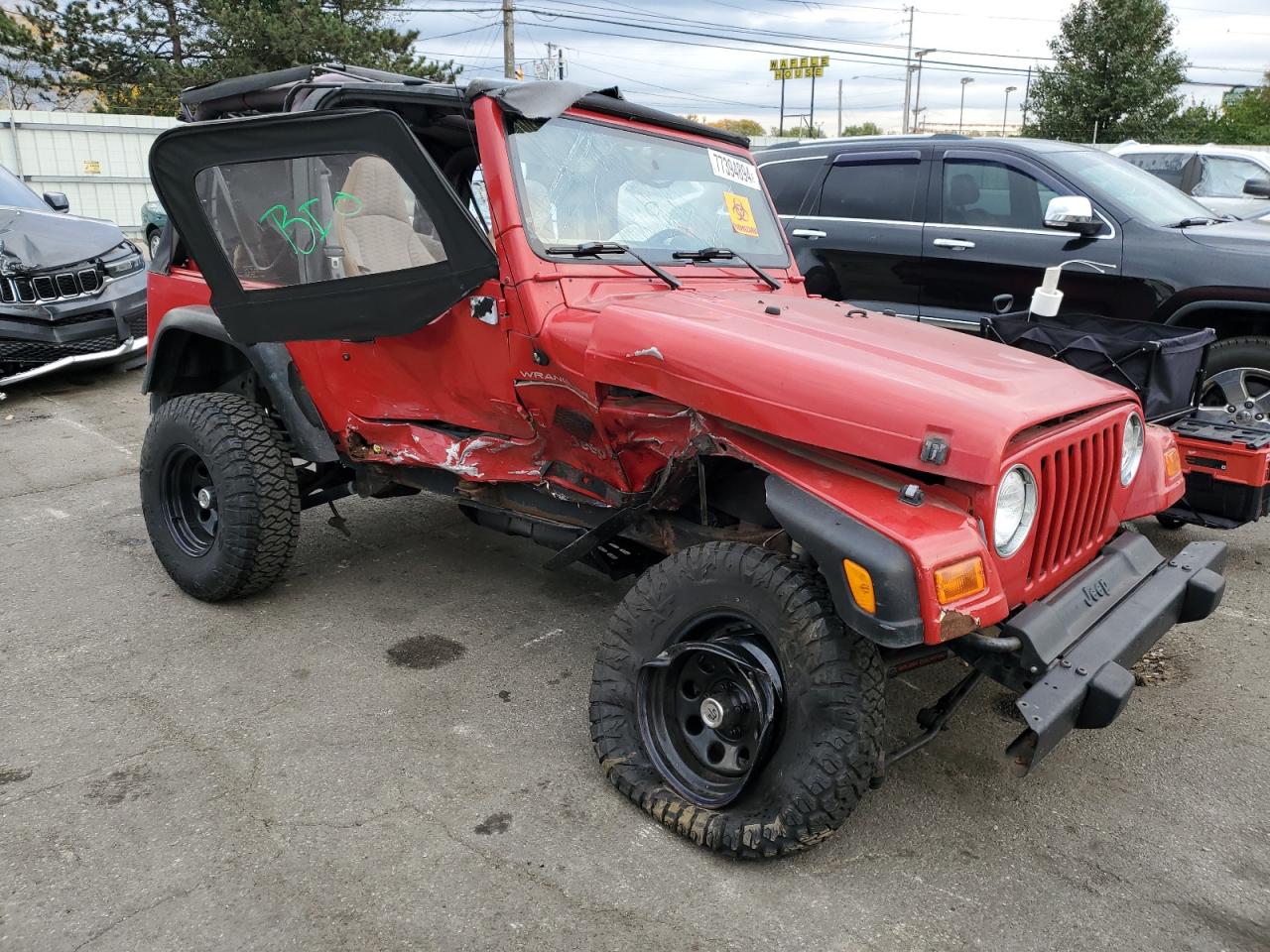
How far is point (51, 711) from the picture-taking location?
3.39m

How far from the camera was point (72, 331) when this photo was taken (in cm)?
777

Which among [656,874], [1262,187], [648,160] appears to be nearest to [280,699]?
[656,874]

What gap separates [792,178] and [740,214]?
10.4 ft

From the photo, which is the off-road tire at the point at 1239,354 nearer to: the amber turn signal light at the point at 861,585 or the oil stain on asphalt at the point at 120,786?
the amber turn signal light at the point at 861,585

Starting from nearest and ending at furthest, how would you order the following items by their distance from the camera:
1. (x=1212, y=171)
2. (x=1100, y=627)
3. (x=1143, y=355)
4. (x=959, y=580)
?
(x=959, y=580)
(x=1100, y=627)
(x=1143, y=355)
(x=1212, y=171)

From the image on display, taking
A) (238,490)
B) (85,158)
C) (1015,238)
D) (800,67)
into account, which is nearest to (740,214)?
(238,490)

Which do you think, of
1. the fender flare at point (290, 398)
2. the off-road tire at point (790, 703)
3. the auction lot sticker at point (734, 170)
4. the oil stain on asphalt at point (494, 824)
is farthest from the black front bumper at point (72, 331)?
the off-road tire at point (790, 703)

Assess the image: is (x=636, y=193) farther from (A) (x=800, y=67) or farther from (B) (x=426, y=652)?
(A) (x=800, y=67)

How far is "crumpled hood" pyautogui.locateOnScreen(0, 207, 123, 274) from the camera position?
7555 mm

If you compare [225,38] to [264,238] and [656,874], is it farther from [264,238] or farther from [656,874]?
[656,874]

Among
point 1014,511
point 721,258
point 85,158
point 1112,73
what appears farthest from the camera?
point 1112,73

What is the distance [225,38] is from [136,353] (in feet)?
70.7

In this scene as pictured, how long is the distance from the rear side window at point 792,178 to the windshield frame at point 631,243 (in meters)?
2.67

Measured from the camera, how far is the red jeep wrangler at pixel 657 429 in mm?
2453
